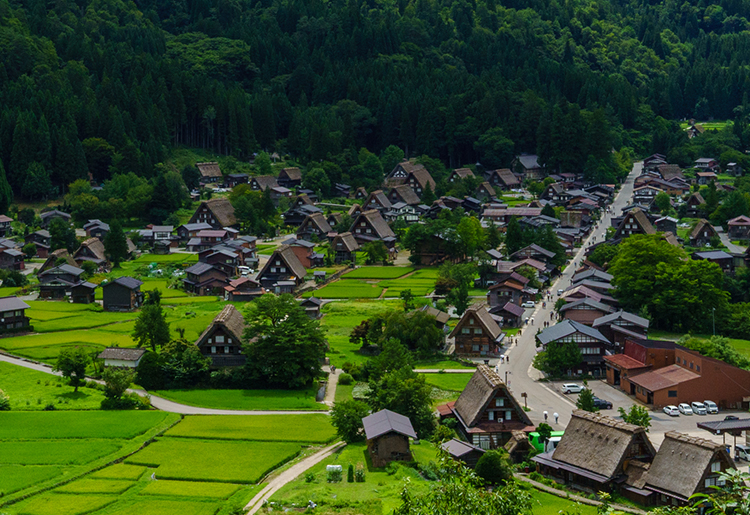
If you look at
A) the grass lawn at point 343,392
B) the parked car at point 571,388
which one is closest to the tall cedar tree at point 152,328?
the grass lawn at point 343,392

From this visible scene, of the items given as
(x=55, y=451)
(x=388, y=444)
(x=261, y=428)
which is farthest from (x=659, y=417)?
(x=55, y=451)

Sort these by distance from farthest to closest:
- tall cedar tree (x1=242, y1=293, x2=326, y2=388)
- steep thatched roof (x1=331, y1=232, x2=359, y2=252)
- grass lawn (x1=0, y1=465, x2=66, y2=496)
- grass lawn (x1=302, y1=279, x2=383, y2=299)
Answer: steep thatched roof (x1=331, y1=232, x2=359, y2=252) < grass lawn (x1=302, y1=279, x2=383, y2=299) < tall cedar tree (x1=242, y1=293, x2=326, y2=388) < grass lawn (x1=0, y1=465, x2=66, y2=496)

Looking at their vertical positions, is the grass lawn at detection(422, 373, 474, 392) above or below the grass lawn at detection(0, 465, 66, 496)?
below

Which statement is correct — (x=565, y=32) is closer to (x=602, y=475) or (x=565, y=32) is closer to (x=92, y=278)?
(x=92, y=278)

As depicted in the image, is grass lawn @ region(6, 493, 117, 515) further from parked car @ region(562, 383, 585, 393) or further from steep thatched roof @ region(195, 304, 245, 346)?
parked car @ region(562, 383, 585, 393)

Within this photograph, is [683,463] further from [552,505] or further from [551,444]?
[551,444]

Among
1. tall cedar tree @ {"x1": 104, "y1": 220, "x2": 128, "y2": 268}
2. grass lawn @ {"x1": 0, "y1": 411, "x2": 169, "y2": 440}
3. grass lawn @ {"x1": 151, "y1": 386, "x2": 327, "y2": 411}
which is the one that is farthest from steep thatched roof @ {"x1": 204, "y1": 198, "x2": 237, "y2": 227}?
grass lawn @ {"x1": 0, "y1": 411, "x2": 169, "y2": 440}

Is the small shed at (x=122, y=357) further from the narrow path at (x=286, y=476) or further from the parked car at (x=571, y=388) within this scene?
the parked car at (x=571, y=388)
